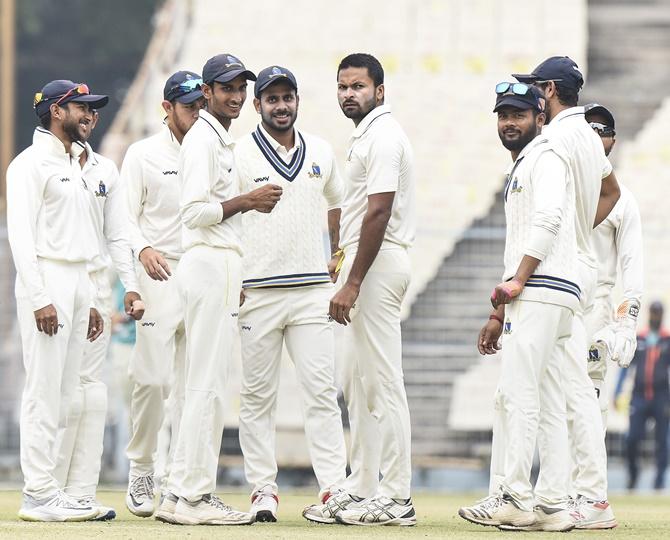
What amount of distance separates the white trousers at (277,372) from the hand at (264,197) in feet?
2.14

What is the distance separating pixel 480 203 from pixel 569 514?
10.3 m

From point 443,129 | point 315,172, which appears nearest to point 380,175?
point 315,172

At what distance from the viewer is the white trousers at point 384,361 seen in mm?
8297

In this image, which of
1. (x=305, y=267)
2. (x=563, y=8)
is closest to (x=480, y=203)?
(x=563, y=8)

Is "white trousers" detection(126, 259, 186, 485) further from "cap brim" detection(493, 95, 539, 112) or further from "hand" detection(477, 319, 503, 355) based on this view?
"cap brim" detection(493, 95, 539, 112)

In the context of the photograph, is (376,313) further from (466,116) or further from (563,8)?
(563,8)

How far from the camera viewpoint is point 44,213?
8258mm

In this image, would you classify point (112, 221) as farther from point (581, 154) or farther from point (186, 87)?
point (581, 154)

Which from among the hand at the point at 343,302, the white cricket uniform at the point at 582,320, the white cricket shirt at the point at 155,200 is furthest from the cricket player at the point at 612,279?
the white cricket shirt at the point at 155,200

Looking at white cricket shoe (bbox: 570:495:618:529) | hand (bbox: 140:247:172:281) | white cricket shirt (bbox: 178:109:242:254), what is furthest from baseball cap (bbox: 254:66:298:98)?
white cricket shoe (bbox: 570:495:618:529)

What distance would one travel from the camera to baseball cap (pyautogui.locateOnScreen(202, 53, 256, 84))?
802cm

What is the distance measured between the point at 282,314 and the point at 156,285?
1.08 metres

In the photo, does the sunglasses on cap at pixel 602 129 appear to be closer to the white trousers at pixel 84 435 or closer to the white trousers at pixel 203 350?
the white trousers at pixel 203 350

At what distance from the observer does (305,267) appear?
8.52m
